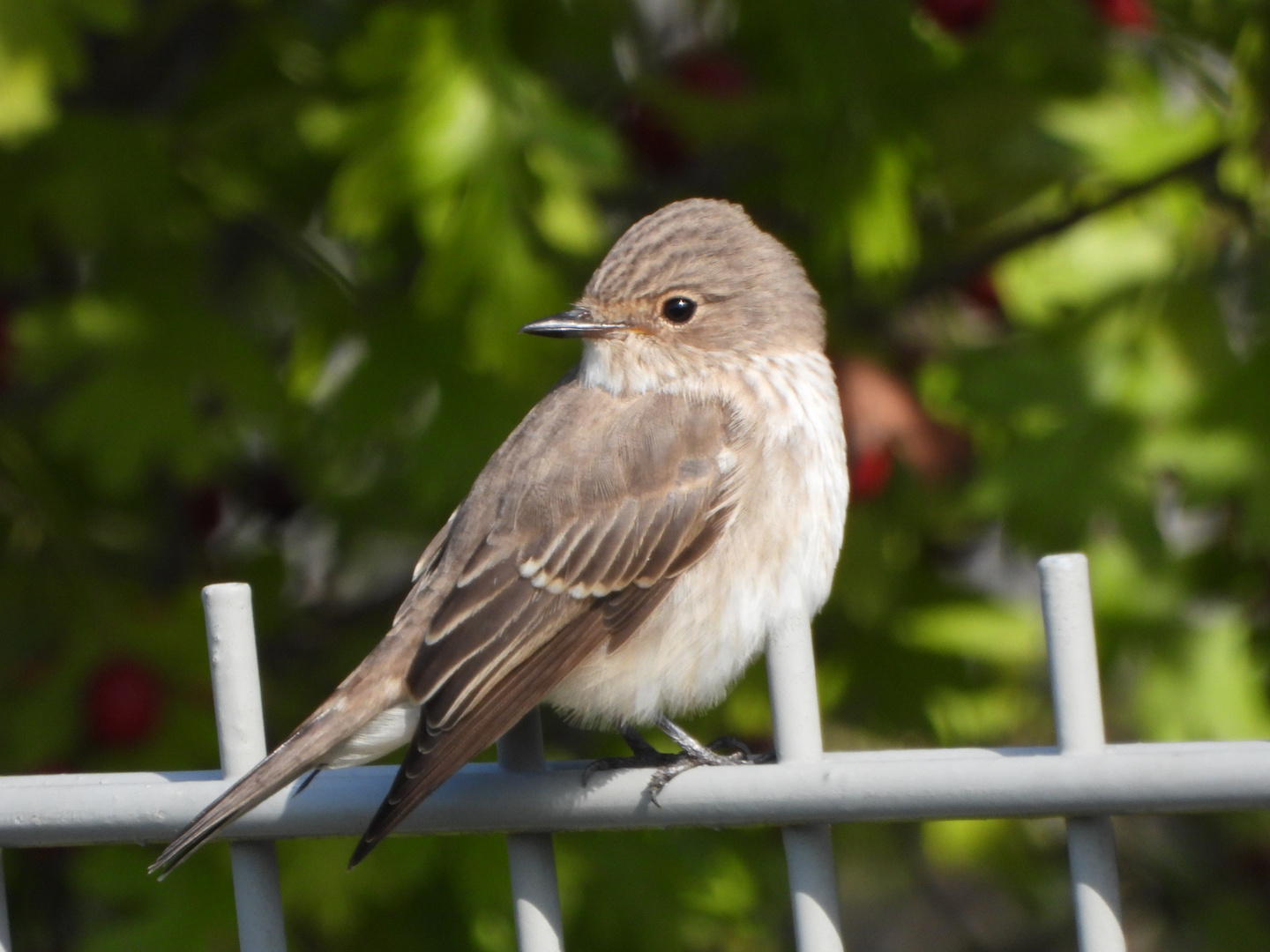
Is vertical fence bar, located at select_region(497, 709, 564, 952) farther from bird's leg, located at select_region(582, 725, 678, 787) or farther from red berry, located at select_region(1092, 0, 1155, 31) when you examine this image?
red berry, located at select_region(1092, 0, 1155, 31)

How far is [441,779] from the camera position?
2.33m

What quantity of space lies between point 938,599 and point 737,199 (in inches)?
50.3

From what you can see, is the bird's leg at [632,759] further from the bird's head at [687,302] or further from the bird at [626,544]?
the bird's head at [687,302]

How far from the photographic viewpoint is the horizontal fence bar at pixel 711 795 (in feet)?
6.73

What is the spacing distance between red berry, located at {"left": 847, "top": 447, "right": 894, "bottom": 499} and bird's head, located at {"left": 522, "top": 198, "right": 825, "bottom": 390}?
47cm

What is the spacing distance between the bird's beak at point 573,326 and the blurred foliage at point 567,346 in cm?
17

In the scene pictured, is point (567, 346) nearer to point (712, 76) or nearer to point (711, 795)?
Answer: point (712, 76)

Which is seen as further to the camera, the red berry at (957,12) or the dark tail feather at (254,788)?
the red berry at (957,12)

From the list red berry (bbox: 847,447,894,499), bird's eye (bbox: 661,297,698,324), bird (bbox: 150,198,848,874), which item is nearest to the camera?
bird (bbox: 150,198,848,874)

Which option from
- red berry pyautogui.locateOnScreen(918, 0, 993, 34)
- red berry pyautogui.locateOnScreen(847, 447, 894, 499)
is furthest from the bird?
red berry pyautogui.locateOnScreen(918, 0, 993, 34)

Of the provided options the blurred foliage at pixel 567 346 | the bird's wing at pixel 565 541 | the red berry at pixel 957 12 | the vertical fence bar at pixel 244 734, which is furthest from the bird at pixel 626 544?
the red berry at pixel 957 12

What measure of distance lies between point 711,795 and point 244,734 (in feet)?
2.39

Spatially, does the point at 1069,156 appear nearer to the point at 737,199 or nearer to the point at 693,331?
the point at 737,199

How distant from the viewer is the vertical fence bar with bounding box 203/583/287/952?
238cm
